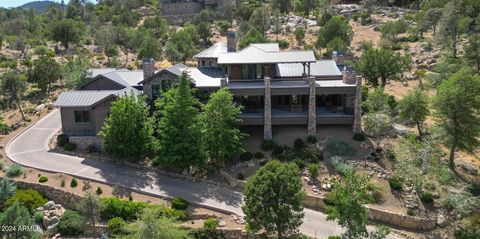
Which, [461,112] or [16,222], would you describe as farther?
[461,112]

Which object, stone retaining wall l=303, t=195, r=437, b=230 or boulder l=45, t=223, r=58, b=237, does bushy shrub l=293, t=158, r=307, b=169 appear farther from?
boulder l=45, t=223, r=58, b=237

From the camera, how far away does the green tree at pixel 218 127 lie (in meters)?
39.2

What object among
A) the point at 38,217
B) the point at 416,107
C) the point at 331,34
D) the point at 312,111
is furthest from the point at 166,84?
the point at 331,34

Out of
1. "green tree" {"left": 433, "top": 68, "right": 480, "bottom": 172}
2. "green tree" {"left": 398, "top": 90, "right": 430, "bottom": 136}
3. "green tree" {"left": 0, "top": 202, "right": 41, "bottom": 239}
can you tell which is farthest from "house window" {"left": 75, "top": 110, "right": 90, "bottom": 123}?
"green tree" {"left": 433, "top": 68, "right": 480, "bottom": 172}

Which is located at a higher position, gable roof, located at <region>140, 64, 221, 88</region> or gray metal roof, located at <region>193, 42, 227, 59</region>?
gray metal roof, located at <region>193, 42, 227, 59</region>

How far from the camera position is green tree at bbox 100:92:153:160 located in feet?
131

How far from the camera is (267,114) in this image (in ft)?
143

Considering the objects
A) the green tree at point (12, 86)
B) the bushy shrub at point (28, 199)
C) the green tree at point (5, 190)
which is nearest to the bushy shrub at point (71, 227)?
the bushy shrub at point (28, 199)

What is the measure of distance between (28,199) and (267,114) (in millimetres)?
23010

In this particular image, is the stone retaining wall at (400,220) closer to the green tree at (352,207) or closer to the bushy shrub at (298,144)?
the green tree at (352,207)

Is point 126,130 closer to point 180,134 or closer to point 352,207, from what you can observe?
point 180,134

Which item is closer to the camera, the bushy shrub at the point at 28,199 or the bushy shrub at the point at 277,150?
the bushy shrub at the point at 28,199

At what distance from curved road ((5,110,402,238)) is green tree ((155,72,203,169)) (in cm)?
205

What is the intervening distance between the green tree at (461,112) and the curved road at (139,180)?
49.8ft
